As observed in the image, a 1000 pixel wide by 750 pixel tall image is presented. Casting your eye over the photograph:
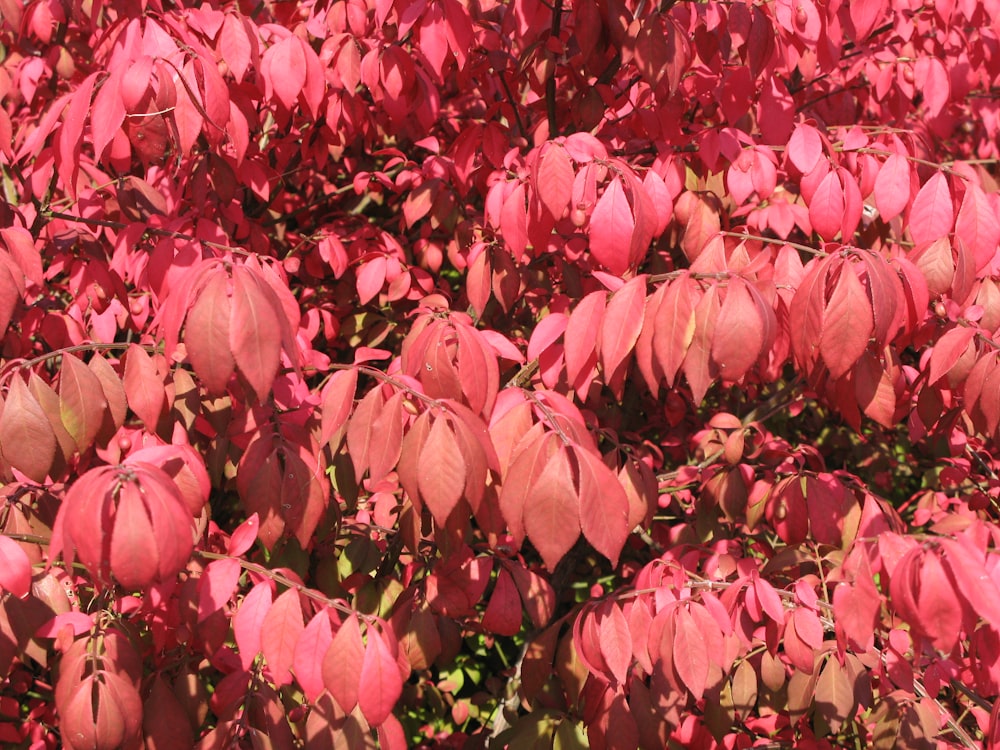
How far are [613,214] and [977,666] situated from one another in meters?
1.17

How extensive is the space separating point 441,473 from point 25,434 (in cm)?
64

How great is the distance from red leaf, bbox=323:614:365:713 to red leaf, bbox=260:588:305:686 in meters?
0.10

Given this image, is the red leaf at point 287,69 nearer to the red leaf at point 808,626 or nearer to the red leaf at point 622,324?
the red leaf at point 622,324

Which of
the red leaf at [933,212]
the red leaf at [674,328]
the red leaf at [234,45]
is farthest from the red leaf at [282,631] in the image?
the red leaf at [933,212]

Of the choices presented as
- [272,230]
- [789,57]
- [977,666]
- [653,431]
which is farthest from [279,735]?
[653,431]

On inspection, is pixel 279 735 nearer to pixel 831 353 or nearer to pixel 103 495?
pixel 103 495

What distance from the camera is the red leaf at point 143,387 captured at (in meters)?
1.52

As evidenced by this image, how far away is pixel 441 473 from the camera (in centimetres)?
117

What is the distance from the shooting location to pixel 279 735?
152 cm

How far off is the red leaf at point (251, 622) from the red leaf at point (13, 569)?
30 centimetres

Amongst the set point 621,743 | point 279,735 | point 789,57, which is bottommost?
point 621,743

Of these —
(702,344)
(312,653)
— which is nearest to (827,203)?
(702,344)

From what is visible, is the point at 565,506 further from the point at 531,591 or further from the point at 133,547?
the point at 531,591

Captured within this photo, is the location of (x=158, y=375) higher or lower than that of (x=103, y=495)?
lower
